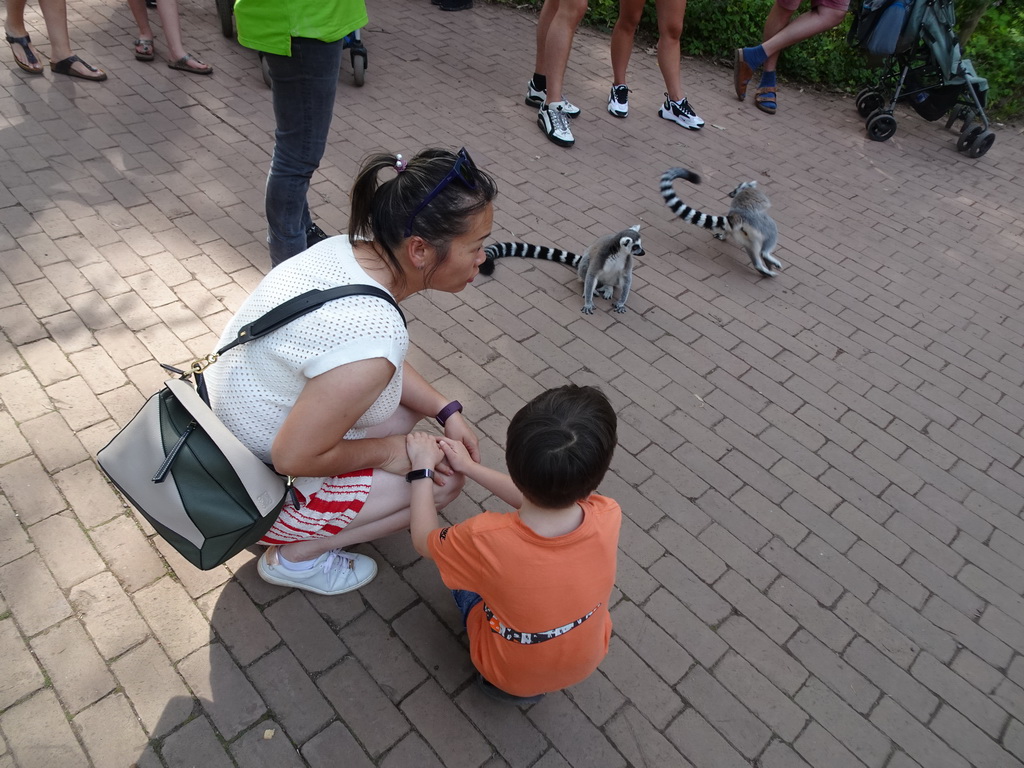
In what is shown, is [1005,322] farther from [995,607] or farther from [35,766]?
[35,766]

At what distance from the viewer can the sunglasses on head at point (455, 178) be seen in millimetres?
1950

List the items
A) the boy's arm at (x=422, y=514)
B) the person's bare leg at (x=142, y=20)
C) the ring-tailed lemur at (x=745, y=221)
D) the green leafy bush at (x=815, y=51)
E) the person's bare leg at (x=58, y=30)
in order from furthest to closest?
the green leafy bush at (x=815, y=51) < the person's bare leg at (x=142, y=20) < the person's bare leg at (x=58, y=30) < the ring-tailed lemur at (x=745, y=221) < the boy's arm at (x=422, y=514)

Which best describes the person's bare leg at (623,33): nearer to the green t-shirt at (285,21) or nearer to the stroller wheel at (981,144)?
the green t-shirt at (285,21)

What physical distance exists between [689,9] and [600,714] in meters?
8.57

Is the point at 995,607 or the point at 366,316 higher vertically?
the point at 366,316

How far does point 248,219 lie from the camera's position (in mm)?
4445

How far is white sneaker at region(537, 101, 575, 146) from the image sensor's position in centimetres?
596

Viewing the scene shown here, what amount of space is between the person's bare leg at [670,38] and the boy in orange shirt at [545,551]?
5483mm

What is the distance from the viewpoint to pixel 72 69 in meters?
5.52

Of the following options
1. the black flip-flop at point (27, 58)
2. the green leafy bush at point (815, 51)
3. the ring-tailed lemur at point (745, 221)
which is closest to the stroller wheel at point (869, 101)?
the green leafy bush at point (815, 51)

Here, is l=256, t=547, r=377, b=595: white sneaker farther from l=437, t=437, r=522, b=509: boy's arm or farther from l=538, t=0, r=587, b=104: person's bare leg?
l=538, t=0, r=587, b=104: person's bare leg

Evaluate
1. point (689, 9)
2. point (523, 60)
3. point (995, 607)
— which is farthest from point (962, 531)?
point (689, 9)

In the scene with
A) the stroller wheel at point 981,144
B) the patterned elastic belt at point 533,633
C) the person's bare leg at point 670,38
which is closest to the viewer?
the patterned elastic belt at point 533,633

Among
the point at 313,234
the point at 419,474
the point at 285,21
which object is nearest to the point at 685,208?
the point at 313,234
